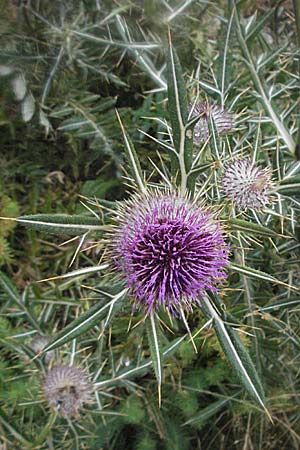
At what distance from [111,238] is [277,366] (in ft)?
4.88

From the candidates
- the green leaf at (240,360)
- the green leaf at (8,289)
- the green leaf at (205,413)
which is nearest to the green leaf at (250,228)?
the green leaf at (240,360)

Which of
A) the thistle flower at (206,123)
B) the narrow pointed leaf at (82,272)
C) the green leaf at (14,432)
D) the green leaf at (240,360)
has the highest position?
the thistle flower at (206,123)

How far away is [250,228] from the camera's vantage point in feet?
5.00

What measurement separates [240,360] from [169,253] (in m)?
0.38

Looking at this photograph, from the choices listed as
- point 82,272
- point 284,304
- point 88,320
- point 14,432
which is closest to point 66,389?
point 14,432

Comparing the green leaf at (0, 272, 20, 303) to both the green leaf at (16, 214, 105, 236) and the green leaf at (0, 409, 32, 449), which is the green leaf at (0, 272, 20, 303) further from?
the green leaf at (16, 214, 105, 236)

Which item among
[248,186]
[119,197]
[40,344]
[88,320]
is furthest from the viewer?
[119,197]

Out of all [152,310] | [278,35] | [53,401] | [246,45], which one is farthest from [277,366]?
[278,35]

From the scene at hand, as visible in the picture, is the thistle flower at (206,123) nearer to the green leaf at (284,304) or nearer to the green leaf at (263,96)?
Result: the green leaf at (263,96)

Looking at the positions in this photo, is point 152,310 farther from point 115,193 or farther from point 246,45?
point 115,193

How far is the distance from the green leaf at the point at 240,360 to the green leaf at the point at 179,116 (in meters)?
0.45

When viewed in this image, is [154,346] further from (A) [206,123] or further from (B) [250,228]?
(A) [206,123]

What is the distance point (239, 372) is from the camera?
5.18ft

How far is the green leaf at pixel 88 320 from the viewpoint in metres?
1.56
